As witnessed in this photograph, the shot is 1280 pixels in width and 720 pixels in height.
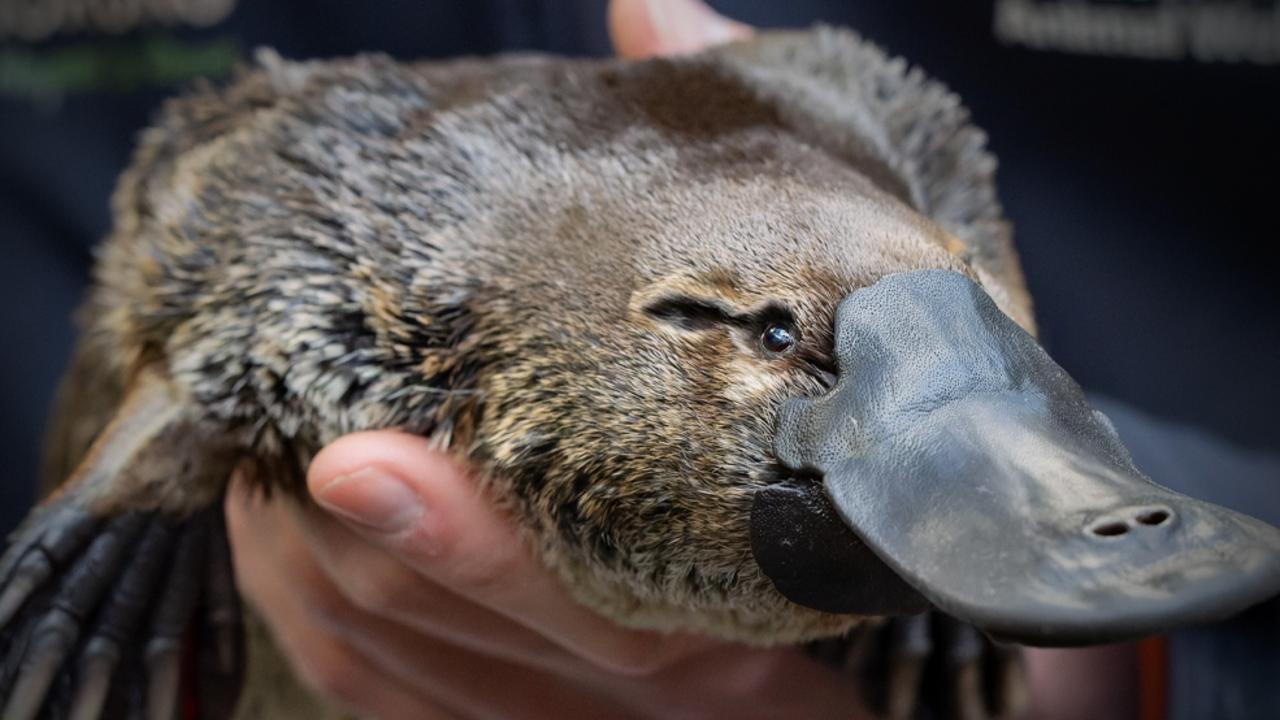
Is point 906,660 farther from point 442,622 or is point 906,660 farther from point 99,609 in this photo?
point 99,609

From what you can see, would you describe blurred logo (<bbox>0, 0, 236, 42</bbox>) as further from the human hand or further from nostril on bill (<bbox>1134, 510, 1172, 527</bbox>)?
nostril on bill (<bbox>1134, 510, 1172, 527</bbox>)

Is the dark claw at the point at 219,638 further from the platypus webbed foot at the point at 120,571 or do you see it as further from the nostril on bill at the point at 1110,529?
the nostril on bill at the point at 1110,529

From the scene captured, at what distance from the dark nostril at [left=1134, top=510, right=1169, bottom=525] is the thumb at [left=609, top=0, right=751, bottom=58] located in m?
0.91

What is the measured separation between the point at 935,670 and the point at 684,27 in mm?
752

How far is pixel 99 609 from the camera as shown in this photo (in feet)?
3.58

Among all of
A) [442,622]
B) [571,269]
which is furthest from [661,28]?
[442,622]

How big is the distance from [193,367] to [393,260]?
0.61 feet

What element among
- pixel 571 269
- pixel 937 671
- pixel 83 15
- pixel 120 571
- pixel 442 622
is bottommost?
pixel 937 671

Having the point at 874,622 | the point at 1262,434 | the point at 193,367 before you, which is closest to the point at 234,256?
the point at 193,367

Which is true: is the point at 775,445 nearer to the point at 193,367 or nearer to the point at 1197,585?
the point at 1197,585

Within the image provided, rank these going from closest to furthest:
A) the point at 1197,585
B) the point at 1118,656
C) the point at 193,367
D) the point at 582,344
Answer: the point at 1197,585, the point at 582,344, the point at 193,367, the point at 1118,656

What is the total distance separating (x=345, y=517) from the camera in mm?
856

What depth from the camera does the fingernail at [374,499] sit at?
82 centimetres

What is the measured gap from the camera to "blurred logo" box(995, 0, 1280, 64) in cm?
114
